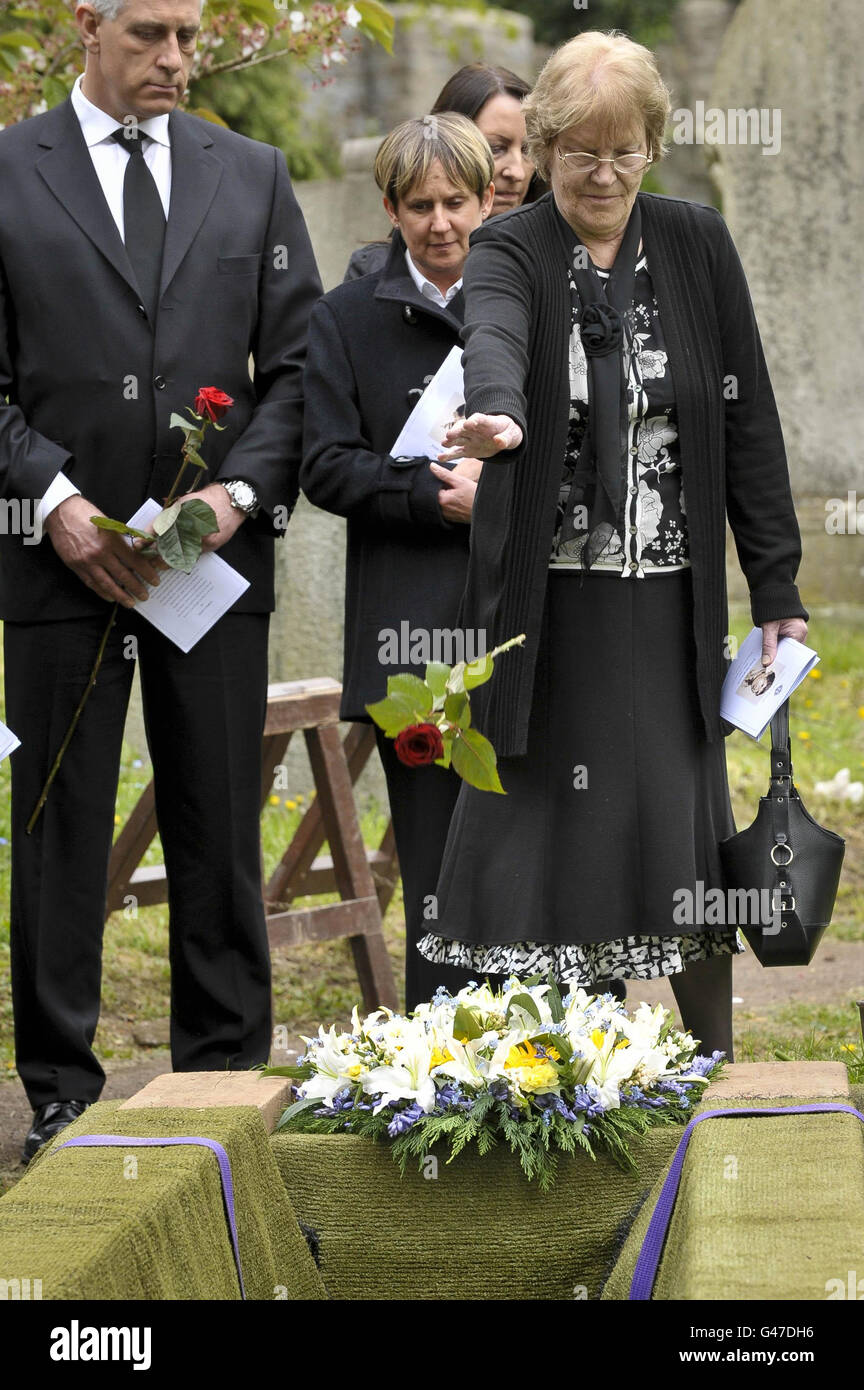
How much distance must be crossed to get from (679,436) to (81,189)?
143cm

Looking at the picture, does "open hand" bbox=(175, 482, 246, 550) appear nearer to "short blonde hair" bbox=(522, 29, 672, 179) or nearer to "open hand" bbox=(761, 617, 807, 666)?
"short blonde hair" bbox=(522, 29, 672, 179)

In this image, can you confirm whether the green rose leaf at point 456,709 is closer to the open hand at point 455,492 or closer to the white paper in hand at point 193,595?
the open hand at point 455,492

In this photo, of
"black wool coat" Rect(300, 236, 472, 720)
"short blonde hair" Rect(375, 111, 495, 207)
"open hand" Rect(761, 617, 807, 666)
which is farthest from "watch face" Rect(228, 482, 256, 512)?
"open hand" Rect(761, 617, 807, 666)

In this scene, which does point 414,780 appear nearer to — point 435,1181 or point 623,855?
point 623,855

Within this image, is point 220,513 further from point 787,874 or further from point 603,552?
point 787,874

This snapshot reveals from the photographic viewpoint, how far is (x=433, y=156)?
371 centimetres

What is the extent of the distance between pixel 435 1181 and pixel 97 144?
2.39 metres

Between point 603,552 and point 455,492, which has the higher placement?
point 455,492

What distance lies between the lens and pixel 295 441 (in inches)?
155

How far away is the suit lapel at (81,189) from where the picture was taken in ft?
12.5

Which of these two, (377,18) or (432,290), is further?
(377,18)

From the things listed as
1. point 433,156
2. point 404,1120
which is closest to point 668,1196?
point 404,1120

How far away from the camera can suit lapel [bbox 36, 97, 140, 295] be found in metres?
3.82
